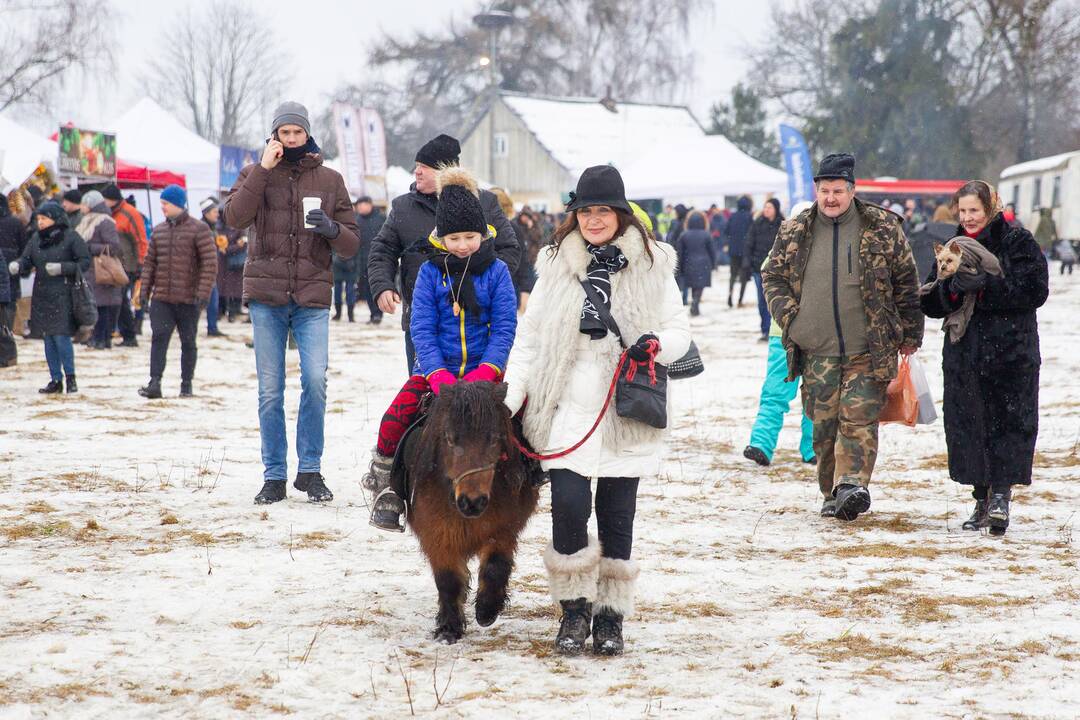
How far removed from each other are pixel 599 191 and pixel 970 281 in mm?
2460

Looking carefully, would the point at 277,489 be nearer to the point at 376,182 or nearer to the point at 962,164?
the point at 376,182

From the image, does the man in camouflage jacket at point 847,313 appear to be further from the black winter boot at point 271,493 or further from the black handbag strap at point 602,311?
the black winter boot at point 271,493

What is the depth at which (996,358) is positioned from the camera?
600 centimetres

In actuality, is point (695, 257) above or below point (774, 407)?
above

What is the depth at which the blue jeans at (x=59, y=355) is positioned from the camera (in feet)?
35.9

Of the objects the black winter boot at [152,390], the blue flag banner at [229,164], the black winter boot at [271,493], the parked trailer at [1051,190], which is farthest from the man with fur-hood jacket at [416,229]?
the parked trailer at [1051,190]

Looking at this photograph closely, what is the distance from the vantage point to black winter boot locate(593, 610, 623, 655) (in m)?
4.16

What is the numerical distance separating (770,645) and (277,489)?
3.25 meters

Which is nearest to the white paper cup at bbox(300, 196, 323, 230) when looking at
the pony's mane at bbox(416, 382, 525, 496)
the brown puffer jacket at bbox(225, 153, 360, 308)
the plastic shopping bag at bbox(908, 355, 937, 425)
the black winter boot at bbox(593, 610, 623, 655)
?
the brown puffer jacket at bbox(225, 153, 360, 308)

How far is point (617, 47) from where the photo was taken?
183ft

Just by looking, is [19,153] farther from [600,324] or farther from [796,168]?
[600,324]

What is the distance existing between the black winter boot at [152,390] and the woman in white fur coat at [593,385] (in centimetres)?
725

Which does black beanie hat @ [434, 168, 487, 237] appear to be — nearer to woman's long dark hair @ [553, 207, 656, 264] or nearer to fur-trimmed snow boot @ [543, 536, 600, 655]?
woman's long dark hair @ [553, 207, 656, 264]

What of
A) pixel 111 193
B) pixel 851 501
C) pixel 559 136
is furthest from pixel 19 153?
pixel 559 136
